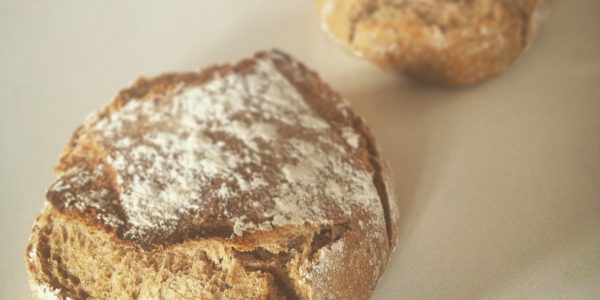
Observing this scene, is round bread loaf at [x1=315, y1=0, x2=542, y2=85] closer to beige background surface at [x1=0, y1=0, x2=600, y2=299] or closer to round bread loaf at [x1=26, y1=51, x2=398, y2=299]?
beige background surface at [x1=0, y1=0, x2=600, y2=299]

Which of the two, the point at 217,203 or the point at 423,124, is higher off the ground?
the point at 217,203

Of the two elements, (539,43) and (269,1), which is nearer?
(539,43)

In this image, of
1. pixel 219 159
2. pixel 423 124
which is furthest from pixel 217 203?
pixel 423 124

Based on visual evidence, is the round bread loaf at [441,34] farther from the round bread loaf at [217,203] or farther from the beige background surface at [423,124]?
the round bread loaf at [217,203]

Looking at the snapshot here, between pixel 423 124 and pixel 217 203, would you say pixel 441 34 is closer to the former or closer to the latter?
pixel 423 124

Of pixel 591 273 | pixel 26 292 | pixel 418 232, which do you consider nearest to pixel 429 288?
pixel 418 232

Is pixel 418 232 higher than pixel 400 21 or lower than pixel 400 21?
lower

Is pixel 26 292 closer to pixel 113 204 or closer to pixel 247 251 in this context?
pixel 113 204

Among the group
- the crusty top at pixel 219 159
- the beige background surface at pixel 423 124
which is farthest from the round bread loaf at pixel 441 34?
the crusty top at pixel 219 159
